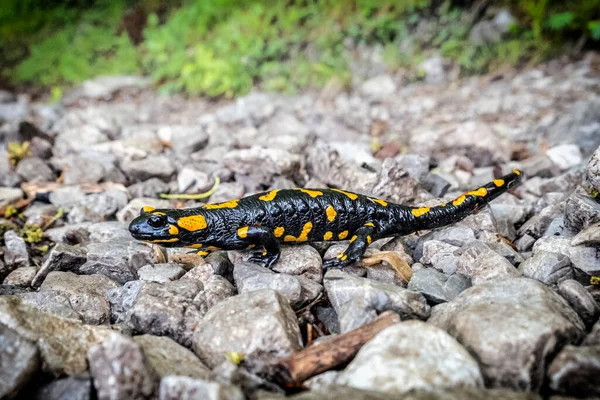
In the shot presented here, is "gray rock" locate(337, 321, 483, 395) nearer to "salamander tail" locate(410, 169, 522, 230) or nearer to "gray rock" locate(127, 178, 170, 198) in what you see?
"salamander tail" locate(410, 169, 522, 230)

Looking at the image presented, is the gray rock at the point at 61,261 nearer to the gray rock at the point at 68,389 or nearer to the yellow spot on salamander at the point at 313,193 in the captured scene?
the gray rock at the point at 68,389

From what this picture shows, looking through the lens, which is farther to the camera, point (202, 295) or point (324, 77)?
point (324, 77)

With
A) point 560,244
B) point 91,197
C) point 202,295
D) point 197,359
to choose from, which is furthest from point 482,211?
point 91,197

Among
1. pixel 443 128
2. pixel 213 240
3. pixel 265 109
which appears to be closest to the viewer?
pixel 213 240

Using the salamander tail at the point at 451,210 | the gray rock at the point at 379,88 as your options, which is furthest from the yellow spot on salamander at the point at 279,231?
the gray rock at the point at 379,88

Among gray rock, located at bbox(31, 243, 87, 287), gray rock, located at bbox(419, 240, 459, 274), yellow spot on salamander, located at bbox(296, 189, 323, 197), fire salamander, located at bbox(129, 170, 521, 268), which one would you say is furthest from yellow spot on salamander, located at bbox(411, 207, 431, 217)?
gray rock, located at bbox(31, 243, 87, 287)

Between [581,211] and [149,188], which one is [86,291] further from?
[581,211]

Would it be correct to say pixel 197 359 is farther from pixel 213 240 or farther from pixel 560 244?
pixel 560 244
